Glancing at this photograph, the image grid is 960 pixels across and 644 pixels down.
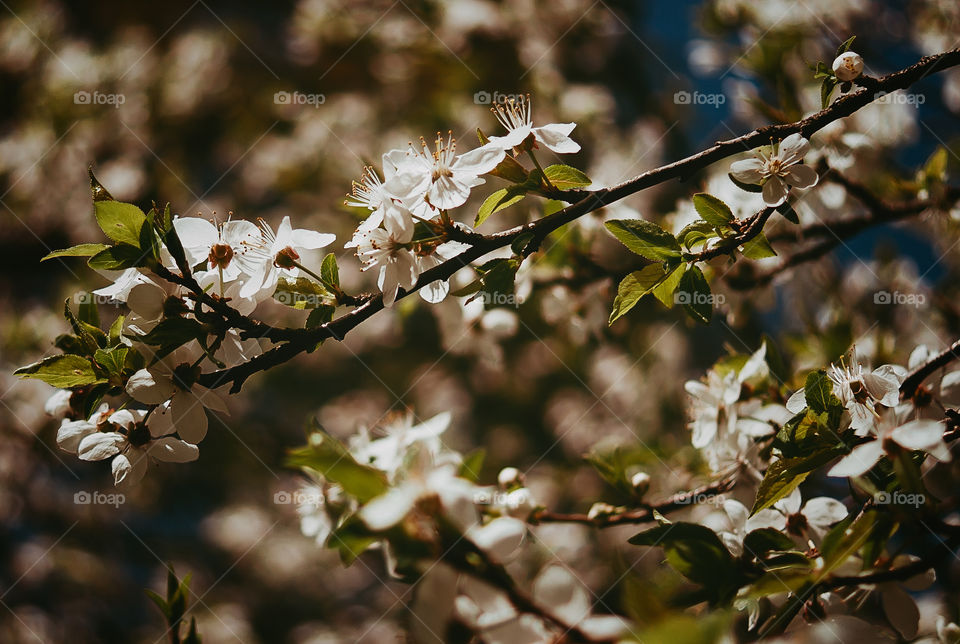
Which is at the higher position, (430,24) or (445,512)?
(430,24)

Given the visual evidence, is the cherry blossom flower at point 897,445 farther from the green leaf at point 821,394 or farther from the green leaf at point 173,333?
the green leaf at point 173,333

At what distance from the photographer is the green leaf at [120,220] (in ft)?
1.99

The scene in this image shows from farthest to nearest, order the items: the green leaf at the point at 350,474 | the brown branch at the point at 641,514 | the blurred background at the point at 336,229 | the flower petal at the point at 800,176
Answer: the blurred background at the point at 336,229, the brown branch at the point at 641,514, the flower petal at the point at 800,176, the green leaf at the point at 350,474

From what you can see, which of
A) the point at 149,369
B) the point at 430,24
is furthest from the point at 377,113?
the point at 149,369

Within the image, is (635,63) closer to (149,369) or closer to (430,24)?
(430,24)

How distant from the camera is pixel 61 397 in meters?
0.77

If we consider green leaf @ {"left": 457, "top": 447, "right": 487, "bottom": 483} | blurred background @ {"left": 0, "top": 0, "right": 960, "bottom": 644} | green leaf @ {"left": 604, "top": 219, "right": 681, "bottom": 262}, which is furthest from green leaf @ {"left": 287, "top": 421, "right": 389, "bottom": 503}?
blurred background @ {"left": 0, "top": 0, "right": 960, "bottom": 644}

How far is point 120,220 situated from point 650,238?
63 centimetres

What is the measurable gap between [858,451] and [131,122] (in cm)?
377

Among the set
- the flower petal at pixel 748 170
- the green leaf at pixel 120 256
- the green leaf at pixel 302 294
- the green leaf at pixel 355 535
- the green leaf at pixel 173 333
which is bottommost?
the green leaf at pixel 355 535

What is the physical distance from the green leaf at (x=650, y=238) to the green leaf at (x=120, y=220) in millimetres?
562

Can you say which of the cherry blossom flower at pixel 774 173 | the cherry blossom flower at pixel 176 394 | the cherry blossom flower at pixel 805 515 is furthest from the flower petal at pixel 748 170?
the cherry blossom flower at pixel 176 394

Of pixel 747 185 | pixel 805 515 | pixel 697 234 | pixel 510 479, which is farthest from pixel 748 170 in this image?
pixel 510 479

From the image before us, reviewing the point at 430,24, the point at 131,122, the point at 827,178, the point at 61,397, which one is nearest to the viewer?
the point at 61,397
